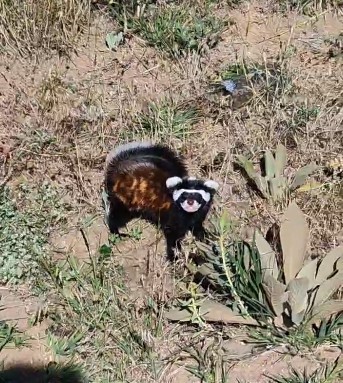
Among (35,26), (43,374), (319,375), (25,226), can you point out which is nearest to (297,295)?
(319,375)

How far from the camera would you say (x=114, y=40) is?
6.11 metres

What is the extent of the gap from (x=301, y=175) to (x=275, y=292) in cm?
130

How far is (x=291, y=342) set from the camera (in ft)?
13.3

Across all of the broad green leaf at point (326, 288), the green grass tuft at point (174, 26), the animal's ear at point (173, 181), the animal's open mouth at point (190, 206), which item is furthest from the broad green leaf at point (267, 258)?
the green grass tuft at point (174, 26)

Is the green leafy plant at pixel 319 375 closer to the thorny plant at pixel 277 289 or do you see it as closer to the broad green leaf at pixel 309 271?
the thorny plant at pixel 277 289

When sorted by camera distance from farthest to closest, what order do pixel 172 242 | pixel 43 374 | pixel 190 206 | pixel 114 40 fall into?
pixel 114 40 < pixel 172 242 < pixel 190 206 < pixel 43 374

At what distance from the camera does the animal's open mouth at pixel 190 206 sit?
4.75 meters

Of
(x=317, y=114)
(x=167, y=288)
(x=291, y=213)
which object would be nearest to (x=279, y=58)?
(x=317, y=114)

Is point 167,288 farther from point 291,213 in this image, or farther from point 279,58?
point 279,58

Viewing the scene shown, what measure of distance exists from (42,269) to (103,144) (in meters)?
1.19

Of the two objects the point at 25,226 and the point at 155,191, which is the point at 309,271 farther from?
the point at 25,226

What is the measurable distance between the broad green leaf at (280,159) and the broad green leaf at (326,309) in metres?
1.29

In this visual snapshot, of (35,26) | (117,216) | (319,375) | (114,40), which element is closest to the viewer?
(319,375)

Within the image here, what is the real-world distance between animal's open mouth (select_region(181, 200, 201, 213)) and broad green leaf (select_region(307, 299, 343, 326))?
1081 mm
